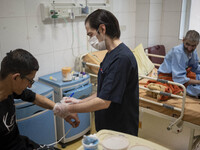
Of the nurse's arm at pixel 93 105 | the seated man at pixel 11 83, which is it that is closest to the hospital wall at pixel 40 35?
the seated man at pixel 11 83

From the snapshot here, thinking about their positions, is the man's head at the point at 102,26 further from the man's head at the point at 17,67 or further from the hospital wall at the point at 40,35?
the hospital wall at the point at 40,35

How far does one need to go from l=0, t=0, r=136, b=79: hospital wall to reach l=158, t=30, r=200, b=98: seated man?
4.09 ft

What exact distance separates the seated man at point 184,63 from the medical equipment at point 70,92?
0.96m

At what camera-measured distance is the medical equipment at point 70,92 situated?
2.40 m

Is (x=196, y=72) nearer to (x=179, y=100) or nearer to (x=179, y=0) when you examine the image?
(x=179, y=100)

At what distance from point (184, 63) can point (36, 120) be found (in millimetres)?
1715

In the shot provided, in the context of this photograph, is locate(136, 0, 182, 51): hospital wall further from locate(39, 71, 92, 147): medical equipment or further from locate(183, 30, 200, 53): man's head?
locate(39, 71, 92, 147): medical equipment

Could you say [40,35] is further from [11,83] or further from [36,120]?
[11,83]

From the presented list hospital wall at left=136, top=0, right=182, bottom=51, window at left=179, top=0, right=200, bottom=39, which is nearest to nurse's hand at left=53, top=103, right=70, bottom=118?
hospital wall at left=136, top=0, right=182, bottom=51

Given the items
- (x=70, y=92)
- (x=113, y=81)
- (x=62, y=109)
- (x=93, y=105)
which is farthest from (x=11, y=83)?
(x=70, y=92)

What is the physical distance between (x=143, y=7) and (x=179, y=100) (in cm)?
210

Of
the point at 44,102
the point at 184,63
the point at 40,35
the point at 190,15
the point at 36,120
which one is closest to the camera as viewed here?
the point at 44,102

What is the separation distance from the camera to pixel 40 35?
2525mm

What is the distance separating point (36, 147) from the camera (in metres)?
1.56
